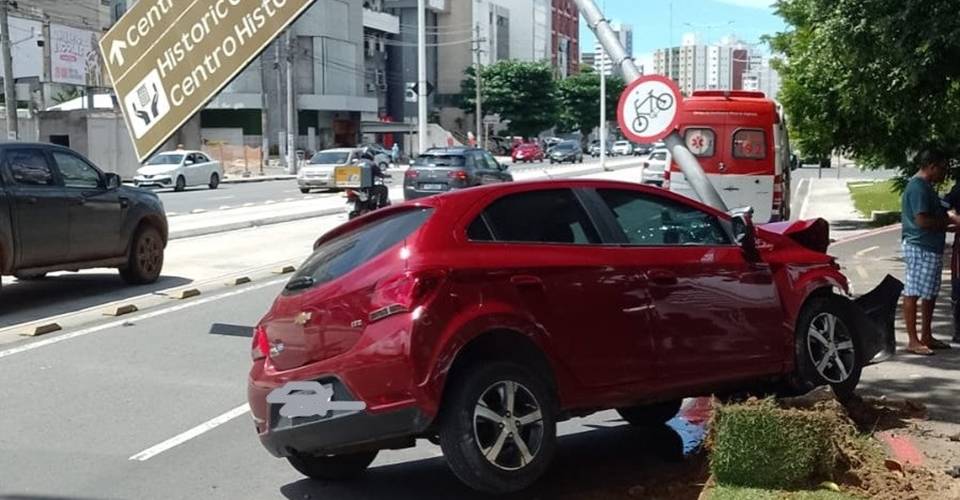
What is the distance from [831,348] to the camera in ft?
23.3

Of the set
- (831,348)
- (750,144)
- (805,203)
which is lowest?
(805,203)

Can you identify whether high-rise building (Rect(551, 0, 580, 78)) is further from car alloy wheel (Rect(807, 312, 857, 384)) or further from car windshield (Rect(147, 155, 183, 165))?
car alloy wheel (Rect(807, 312, 857, 384))

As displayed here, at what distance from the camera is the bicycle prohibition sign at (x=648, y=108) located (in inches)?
373

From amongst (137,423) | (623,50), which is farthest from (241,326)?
(623,50)

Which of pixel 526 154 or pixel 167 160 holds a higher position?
pixel 526 154

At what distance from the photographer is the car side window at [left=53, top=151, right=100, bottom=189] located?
511 inches

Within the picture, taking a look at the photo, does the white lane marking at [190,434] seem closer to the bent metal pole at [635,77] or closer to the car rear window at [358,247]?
the car rear window at [358,247]

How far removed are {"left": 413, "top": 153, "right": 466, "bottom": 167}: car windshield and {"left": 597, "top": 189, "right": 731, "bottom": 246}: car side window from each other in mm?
20990

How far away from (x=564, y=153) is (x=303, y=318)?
220ft

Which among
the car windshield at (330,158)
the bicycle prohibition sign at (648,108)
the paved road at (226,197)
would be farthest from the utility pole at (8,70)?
the bicycle prohibition sign at (648,108)

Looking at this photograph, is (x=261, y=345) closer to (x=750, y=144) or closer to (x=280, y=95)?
(x=750, y=144)

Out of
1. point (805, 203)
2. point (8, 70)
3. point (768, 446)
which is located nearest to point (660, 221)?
point (768, 446)

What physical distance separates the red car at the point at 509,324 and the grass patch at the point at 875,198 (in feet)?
68.4

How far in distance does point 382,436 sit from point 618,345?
138 centimetres
